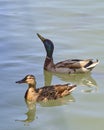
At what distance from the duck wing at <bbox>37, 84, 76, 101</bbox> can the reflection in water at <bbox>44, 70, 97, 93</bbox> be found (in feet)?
1.64

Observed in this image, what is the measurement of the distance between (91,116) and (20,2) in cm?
741

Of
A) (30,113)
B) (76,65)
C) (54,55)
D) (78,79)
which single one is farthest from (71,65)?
(30,113)

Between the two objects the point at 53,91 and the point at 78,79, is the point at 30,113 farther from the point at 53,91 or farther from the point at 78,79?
the point at 78,79

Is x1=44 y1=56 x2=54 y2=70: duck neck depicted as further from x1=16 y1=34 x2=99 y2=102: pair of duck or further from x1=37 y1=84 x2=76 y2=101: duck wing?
x1=37 y1=84 x2=76 y2=101: duck wing

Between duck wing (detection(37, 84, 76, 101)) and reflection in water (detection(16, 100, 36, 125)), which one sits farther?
duck wing (detection(37, 84, 76, 101))

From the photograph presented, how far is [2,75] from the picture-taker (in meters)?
8.75

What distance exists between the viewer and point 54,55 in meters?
9.79

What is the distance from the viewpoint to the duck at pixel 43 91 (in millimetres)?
7809

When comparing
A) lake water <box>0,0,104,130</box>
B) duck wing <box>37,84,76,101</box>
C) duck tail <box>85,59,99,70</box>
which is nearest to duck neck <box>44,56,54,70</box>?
lake water <box>0,0,104,130</box>

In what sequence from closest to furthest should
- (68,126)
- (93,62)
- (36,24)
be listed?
(68,126)
(93,62)
(36,24)

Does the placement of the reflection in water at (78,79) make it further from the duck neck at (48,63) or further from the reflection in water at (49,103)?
the reflection in water at (49,103)

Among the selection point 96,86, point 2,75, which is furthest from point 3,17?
point 96,86

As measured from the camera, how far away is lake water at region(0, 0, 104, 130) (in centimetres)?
720

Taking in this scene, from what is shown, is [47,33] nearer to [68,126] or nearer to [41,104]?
[41,104]
